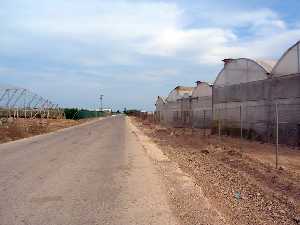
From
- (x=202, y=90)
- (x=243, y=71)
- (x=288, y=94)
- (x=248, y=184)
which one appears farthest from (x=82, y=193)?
(x=202, y=90)

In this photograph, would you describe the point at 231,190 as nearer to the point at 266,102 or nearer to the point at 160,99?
the point at 266,102

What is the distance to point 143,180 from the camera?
453 inches

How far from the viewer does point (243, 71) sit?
30547mm

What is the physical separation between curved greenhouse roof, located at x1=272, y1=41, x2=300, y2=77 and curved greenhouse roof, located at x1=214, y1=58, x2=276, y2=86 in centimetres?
142

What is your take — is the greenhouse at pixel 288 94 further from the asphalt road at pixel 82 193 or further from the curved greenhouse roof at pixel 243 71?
the asphalt road at pixel 82 193

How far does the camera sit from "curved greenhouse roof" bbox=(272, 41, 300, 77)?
2317cm

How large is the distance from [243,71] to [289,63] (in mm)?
6659

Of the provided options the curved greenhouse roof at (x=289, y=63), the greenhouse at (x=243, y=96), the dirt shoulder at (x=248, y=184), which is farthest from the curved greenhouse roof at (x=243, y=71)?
the dirt shoulder at (x=248, y=184)

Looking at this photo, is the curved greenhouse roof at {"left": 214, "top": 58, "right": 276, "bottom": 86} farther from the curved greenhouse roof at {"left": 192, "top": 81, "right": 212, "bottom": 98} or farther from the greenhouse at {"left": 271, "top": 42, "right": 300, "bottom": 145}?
the curved greenhouse roof at {"left": 192, "top": 81, "right": 212, "bottom": 98}

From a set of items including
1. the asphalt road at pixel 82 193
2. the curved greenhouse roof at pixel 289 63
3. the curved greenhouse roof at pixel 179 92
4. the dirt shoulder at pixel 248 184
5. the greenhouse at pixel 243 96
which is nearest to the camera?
the asphalt road at pixel 82 193

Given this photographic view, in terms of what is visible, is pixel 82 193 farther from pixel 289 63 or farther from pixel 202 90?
pixel 202 90

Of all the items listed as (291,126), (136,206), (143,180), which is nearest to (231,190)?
(143,180)

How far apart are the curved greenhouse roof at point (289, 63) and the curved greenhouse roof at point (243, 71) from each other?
1417 millimetres

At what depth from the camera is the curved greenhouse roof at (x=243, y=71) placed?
27.6m
